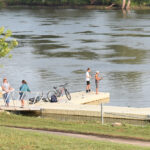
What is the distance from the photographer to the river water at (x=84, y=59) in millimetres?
40344

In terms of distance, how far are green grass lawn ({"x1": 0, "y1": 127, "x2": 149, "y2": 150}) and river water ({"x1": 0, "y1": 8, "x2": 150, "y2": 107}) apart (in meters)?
16.7

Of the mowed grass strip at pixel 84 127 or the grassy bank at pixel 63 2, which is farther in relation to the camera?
the grassy bank at pixel 63 2

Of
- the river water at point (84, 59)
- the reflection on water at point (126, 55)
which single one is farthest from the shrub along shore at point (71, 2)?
the reflection on water at point (126, 55)

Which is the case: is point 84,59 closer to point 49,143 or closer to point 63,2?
point 49,143

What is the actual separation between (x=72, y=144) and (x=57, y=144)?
1.45 ft

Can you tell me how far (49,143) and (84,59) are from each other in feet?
134

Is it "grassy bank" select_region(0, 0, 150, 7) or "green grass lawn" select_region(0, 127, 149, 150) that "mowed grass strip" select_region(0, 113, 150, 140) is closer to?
"green grass lawn" select_region(0, 127, 149, 150)

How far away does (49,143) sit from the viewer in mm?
16781

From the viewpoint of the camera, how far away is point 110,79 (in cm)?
4422

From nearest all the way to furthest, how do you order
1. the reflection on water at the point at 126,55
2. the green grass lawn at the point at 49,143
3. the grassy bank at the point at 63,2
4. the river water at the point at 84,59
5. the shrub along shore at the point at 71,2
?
the green grass lawn at the point at 49,143, the river water at the point at 84,59, the reflection on water at the point at 126,55, the shrub along shore at the point at 71,2, the grassy bank at the point at 63,2

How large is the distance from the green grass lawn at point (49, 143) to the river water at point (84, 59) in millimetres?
16727

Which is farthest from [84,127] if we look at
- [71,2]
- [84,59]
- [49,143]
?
[71,2]

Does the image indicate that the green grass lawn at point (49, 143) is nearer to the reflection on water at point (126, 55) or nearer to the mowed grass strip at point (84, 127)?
the mowed grass strip at point (84, 127)

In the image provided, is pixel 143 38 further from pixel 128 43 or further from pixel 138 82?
pixel 138 82
